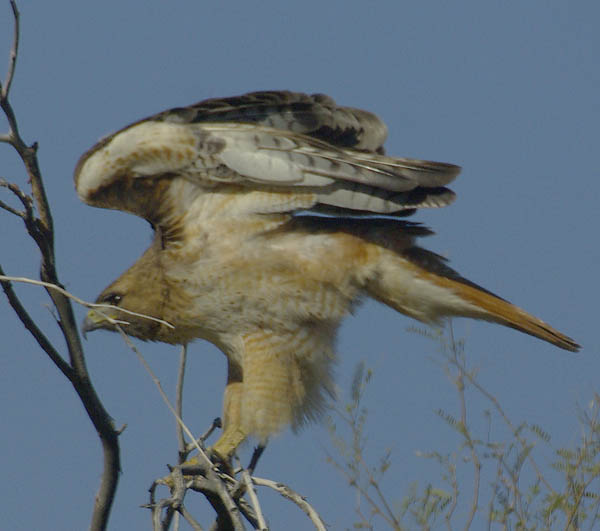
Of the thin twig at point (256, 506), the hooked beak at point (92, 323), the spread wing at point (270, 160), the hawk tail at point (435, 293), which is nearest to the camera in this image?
the thin twig at point (256, 506)

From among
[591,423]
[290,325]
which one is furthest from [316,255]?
[591,423]

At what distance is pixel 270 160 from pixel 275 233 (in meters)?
0.41

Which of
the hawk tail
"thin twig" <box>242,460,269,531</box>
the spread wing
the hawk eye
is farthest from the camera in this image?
the hawk eye

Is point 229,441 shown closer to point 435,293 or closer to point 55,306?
point 435,293

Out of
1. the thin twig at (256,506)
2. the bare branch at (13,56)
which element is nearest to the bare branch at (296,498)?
the thin twig at (256,506)

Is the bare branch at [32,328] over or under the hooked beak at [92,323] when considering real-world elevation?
over

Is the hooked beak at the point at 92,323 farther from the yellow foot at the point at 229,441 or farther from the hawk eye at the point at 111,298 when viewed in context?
the yellow foot at the point at 229,441

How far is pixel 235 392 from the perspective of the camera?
5387 millimetres

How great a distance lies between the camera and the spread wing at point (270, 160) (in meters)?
5.05

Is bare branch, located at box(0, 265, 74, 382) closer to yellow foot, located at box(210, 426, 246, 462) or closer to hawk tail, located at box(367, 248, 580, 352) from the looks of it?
yellow foot, located at box(210, 426, 246, 462)

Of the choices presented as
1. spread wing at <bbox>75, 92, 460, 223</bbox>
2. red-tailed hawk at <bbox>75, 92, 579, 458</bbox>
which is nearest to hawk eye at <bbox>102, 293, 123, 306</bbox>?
red-tailed hawk at <bbox>75, 92, 579, 458</bbox>

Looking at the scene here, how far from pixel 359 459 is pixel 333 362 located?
23.7 inches

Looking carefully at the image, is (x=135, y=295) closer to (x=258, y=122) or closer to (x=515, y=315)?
(x=258, y=122)

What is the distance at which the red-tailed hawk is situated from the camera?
5070 millimetres
